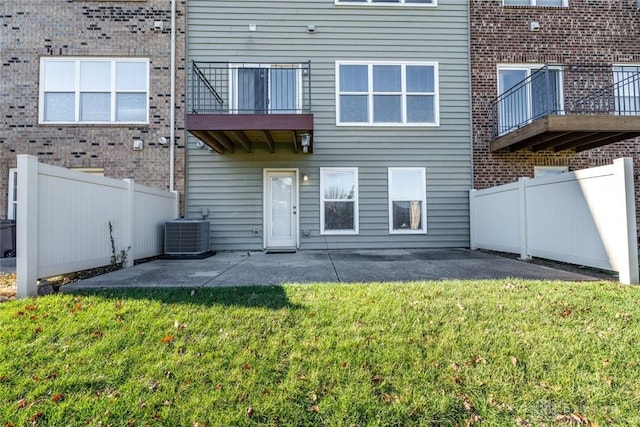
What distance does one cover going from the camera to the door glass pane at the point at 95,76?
8.12 m

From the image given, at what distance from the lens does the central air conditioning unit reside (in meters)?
7.08

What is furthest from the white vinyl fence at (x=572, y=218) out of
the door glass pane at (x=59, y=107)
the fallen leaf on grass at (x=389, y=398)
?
the door glass pane at (x=59, y=107)

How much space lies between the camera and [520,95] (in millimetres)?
8500

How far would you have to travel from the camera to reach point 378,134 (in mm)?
8477

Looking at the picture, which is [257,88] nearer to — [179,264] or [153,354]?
[179,264]

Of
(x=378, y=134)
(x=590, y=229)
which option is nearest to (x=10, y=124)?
(x=378, y=134)

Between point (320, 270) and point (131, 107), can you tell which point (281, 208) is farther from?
point (131, 107)

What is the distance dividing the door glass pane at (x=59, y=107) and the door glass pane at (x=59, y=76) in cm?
17

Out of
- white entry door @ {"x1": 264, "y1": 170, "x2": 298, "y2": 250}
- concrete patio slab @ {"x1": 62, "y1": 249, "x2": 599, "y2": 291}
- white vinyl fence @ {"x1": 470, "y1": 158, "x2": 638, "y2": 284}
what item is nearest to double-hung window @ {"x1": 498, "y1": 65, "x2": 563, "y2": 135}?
Result: white vinyl fence @ {"x1": 470, "y1": 158, "x2": 638, "y2": 284}

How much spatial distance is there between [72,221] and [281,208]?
471cm

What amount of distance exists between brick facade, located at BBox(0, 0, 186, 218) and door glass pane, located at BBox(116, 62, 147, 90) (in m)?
0.20

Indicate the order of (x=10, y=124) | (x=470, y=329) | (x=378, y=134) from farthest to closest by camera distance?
1. (x=378, y=134)
2. (x=10, y=124)
3. (x=470, y=329)

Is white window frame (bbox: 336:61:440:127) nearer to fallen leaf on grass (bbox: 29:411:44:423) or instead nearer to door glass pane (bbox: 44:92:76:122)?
door glass pane (bbox: 44:92:76:122)

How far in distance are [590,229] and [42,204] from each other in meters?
7.67
